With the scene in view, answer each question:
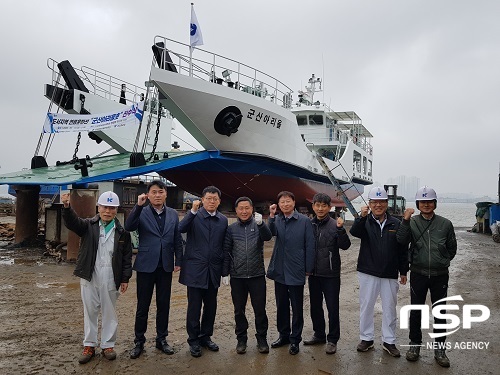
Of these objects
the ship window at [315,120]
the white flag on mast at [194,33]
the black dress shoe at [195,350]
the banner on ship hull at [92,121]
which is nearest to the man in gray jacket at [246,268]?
the black dress shoe at [195,350]

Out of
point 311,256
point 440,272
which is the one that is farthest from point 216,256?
point 440,272

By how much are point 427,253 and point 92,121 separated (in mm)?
9793

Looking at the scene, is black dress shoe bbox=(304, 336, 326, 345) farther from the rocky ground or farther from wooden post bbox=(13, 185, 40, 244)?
wooden post bbox=(13, 185, 40, 244)

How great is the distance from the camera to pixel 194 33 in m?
10.0

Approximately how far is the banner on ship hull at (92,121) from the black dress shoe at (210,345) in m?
7.51

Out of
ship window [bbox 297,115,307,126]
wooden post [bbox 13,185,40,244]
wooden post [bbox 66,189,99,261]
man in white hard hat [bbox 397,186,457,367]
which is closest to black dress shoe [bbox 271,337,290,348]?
man in white hard hat [bbox 397,186,457,367]

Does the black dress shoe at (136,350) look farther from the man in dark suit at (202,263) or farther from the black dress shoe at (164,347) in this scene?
the man in dark suit at (202,263)

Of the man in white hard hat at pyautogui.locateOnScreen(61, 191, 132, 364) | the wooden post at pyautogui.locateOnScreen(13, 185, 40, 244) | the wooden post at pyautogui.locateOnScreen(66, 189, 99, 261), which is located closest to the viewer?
the man in white hard hat at pyautogui.locateOnScreen(61, 191, 132, 364)

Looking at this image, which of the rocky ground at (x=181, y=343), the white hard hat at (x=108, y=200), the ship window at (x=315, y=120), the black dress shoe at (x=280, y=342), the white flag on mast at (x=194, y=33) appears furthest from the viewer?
the ship window at (x=315, y=120)

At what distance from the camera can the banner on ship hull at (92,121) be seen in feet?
34.4

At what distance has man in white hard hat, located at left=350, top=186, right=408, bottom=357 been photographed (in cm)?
379

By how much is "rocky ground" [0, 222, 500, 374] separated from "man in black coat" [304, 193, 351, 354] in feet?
0.57

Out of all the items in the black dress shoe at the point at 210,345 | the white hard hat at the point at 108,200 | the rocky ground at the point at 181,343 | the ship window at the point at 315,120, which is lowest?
the rocky ground at the point at 181,343

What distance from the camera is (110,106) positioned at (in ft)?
45.5
